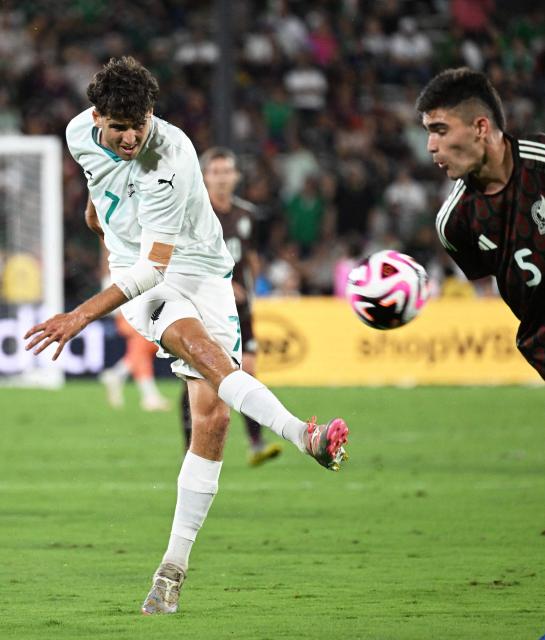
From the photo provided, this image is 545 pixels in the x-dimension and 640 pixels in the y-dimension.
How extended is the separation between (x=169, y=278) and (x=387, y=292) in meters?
0.95

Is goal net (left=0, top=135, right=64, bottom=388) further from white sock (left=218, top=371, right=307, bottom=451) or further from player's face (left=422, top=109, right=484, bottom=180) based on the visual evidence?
player's face (left=422, top=109, right=484, bottom=180)

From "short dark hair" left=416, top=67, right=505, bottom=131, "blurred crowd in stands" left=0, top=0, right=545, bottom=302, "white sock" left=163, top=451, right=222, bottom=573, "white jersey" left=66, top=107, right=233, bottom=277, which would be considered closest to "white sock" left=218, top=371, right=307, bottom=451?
"white sock" left=163, top=451, right=222, bottom=573

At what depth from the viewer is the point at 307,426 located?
537cm

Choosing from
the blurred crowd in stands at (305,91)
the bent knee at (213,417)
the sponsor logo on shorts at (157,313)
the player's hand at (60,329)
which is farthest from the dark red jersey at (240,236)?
the blurred crowd in stands at (305,91)

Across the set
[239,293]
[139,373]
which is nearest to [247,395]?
[239,293]

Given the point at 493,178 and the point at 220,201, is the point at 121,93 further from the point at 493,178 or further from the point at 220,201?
the point at 220,201

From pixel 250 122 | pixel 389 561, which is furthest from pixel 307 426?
pixel 250 122

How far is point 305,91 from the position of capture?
21875 millimetres

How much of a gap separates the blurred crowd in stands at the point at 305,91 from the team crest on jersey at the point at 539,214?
46.7ft

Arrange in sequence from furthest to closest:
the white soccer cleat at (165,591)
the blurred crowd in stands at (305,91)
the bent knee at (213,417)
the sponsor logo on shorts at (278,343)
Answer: the blurred crowd in stands at (305,91)
the sponsor logo on shorts at (278,343)
the bent knee at (213,417)
the white soccer cleat at (165,591)

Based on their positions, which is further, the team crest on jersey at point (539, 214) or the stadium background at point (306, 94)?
the stadium background at point (306, 94)

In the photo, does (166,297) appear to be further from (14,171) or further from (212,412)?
(14,171)

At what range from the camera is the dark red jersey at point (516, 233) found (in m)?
5.22

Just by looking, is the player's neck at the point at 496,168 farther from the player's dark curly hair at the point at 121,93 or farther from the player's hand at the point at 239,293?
the player's hand at the point at 239,293
